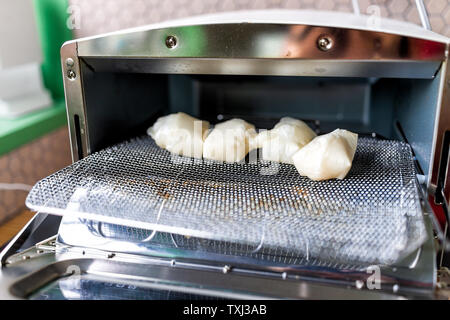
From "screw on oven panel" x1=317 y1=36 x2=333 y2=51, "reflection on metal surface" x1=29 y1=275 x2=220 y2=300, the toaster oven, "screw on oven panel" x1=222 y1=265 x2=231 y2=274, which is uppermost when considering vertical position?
"screw on oven panel" x1=317 y1=36 x2=333 y2=51

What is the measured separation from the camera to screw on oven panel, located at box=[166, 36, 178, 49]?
67 cm

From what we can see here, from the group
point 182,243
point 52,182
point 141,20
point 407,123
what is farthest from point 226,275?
point 141,20

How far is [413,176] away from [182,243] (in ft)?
1.21

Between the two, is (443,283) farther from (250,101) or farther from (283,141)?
(250,101)

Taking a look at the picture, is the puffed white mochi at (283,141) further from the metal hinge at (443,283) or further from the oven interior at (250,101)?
the metal hinge at (443,283)

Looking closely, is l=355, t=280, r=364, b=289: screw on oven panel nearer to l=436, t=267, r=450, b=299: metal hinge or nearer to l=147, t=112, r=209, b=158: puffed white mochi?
l=436, t=267, r=450, b=299: metal hinge

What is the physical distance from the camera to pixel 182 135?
80cm

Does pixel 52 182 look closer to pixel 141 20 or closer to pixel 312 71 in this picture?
pixel 312 71

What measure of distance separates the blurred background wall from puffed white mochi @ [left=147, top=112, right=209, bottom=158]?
1.22 feet

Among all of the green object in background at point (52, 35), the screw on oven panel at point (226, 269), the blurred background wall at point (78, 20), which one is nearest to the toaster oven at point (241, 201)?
the screw on oven panel at point (226, 269)

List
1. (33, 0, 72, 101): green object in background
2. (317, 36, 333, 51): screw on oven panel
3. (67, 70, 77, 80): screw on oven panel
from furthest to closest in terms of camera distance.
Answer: (33, 0, 72, 101): green object in background
(67, 70, 77, 80): screw on oven panel
(317, 36, 333, 51): screw on oven panel

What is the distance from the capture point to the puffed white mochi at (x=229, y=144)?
76 cm

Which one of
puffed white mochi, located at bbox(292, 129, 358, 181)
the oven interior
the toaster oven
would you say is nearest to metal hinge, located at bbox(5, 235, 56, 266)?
the toaster oven

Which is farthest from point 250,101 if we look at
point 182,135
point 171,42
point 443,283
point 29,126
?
point 443,283
